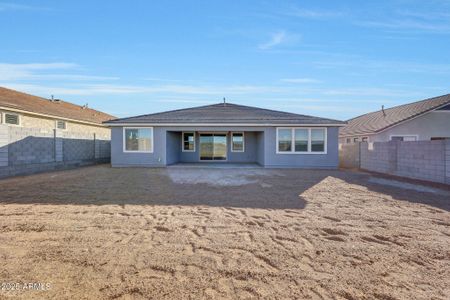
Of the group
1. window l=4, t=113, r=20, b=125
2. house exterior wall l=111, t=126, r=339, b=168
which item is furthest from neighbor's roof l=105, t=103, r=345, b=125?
window l=4, t=113, r=20, b=125

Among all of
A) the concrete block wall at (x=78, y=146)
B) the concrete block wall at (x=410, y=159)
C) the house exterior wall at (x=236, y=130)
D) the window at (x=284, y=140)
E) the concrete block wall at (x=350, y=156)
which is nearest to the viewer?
the concrete block wall at (x=410, y=159)

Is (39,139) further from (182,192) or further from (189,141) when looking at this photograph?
(182,192)

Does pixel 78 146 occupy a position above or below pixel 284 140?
below

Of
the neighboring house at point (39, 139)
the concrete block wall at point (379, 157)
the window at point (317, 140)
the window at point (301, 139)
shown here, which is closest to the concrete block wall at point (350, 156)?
the concrete block wall at point (379, 157)

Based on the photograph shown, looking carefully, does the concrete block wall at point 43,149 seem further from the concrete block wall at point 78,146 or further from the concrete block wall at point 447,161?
the concrete block wall at point 447,161

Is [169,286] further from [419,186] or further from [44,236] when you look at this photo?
[419,186]

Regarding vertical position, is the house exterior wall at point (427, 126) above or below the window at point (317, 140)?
above

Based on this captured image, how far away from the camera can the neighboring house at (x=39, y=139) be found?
1088cm

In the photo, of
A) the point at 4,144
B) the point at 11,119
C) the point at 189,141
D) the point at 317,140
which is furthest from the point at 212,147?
the point at 11,119

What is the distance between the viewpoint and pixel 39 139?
1245 cm

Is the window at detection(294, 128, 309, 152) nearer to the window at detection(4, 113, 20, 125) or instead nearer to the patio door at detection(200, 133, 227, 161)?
the patio door at detection(200, 133, 227, 161)

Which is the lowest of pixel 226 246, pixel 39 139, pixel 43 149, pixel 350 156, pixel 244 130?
pixel 226 246

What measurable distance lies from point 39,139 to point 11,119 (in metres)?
1.45

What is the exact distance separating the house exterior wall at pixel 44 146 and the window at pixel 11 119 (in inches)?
7.6
